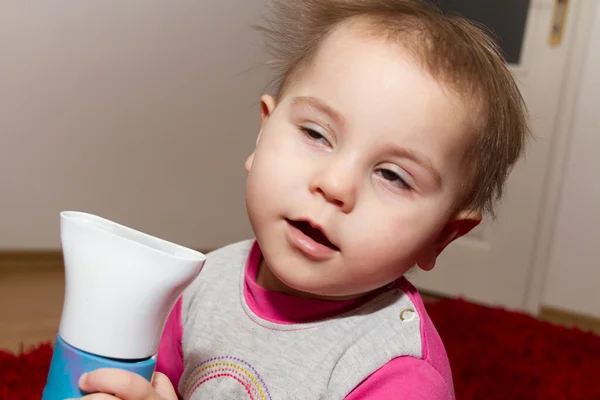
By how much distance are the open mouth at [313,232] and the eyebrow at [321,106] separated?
0.11 metres

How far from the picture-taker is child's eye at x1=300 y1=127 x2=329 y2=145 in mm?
670

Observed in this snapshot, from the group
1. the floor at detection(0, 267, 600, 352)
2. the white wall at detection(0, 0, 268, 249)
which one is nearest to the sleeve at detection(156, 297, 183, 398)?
the floor at detection(0, 267, 600, 352)

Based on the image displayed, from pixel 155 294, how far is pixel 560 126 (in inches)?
81.2

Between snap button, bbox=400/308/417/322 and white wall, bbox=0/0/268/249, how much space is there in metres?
1.41

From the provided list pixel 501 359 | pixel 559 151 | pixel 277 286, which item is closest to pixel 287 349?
pixel 277 286

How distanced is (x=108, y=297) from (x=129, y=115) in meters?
1.61

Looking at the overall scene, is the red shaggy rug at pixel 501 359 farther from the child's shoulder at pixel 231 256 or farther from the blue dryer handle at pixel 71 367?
the blue dryer handle at pixel 71 367

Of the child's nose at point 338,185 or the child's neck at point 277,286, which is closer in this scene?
the child's nose at point 338,185

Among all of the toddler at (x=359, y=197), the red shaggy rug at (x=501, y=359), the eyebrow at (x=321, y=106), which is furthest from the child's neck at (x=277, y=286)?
the red shaggy rug at (x=501, y=359)

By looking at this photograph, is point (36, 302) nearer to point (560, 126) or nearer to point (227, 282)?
point (227, 282)

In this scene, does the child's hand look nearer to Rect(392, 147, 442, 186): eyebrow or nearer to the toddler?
the toddler

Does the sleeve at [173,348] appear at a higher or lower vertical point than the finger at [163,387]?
lower

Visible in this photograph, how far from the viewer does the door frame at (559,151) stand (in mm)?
2215

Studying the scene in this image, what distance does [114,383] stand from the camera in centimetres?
52
